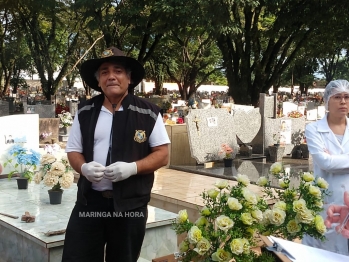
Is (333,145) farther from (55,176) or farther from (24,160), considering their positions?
(24,160)

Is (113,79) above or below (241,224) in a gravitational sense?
above

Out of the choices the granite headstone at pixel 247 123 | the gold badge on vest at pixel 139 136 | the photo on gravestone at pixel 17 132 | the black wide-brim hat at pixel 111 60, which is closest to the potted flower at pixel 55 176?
the photo on gravestone at pixel 17 132

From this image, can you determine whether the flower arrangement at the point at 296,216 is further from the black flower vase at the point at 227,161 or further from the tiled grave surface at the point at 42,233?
the black flower vase at the point at 227,161

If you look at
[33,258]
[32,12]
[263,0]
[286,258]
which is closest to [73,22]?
[32,12]

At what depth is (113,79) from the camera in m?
2.72

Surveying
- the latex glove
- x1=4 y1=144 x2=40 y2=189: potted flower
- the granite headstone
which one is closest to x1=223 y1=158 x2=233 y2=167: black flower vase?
the granite headstone

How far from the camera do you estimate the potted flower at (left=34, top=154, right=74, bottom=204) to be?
4492 millimetres

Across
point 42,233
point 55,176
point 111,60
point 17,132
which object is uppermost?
point 111,60

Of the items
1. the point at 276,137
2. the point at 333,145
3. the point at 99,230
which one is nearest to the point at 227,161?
the point at 276,137

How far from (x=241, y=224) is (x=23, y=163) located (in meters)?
4.09

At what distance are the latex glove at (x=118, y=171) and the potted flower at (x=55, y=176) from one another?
209 cm

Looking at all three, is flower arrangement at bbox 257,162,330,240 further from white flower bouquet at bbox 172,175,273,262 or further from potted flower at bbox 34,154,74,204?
potted flower at bbox 34,154,74,204

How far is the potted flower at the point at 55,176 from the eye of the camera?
14.7 feet

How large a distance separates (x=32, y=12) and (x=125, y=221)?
20.9 metres
